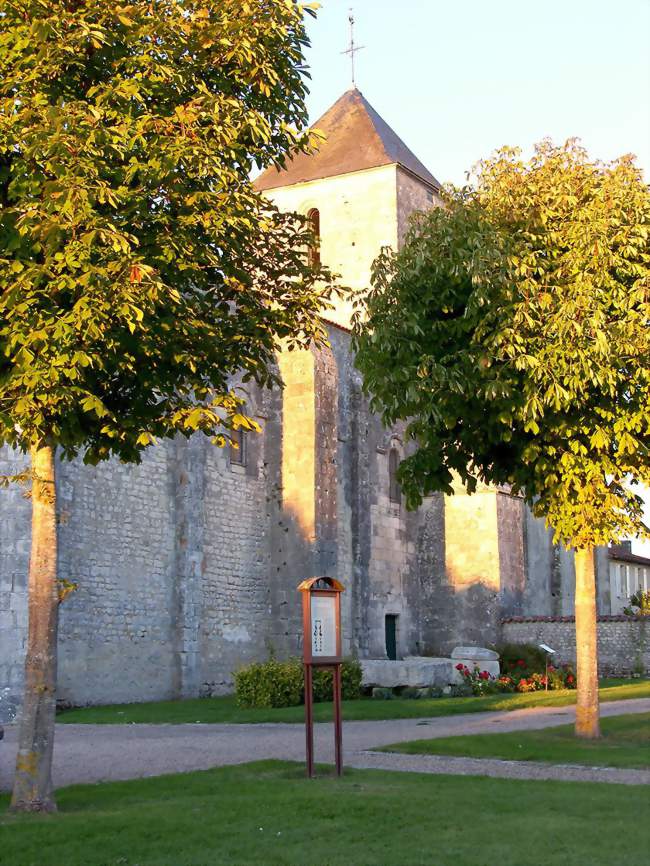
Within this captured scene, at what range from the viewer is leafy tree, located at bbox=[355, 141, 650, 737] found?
12.9m

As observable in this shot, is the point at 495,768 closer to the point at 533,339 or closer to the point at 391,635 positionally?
the point at 533,339

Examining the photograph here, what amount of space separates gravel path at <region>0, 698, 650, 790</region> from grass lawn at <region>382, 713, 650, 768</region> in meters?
0.44

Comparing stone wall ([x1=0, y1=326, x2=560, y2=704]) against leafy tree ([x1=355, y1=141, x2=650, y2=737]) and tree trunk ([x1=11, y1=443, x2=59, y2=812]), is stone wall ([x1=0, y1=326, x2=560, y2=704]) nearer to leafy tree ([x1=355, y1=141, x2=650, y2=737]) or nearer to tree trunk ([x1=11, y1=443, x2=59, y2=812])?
leafy tree ([x1=355, y1=141, x2=650, y2=737])

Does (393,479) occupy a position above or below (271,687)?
above

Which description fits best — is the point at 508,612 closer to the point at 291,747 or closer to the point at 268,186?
the point at 268,186

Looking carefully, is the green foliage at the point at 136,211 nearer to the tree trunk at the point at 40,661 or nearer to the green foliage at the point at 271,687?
the tree trunk at the point at 40,661

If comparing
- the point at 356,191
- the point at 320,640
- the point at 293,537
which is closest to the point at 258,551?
the point at 293,537

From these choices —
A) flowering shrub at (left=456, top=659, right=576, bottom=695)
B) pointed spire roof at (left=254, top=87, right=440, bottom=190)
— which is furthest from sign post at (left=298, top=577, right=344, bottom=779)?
pointed spire roof at (left=254, top=87, right=440, bottom=190)

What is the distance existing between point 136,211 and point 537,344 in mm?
5672

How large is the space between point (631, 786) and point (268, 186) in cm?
3071

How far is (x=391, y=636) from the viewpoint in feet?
102

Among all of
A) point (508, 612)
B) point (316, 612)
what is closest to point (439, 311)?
point (316, 612)

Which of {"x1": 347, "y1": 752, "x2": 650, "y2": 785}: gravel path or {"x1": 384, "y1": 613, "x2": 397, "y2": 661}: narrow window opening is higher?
{"x1": 384, "y1": 613, "x2": 397, "y2": 661}: narrow window opening

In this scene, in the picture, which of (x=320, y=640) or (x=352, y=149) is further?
(x=352, y=149)
